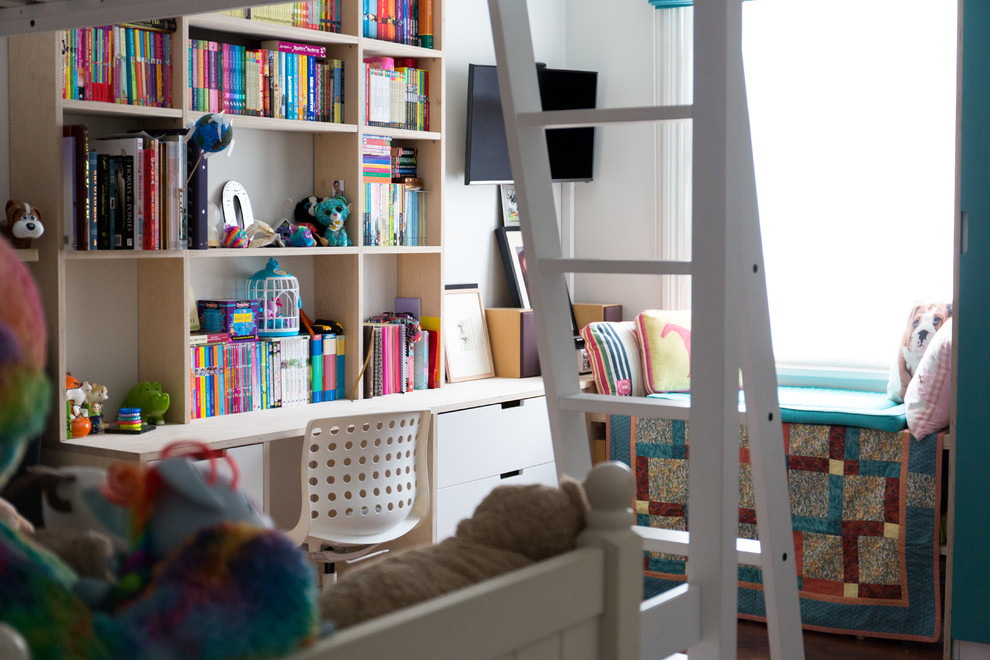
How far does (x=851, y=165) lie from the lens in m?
4.01

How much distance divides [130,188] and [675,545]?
183cm

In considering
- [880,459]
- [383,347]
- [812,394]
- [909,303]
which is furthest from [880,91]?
[383,347]

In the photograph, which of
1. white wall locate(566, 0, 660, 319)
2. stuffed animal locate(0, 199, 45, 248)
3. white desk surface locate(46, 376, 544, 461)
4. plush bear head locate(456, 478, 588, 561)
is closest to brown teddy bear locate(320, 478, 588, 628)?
plush bear head locate(456, 478, 588, 561)

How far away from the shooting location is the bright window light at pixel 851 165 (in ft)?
12.6

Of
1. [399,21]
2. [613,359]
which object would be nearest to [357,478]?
[613,359]

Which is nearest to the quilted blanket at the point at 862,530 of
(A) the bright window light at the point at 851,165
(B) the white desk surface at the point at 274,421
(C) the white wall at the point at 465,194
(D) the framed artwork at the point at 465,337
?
(A) the bright window light at the point at 851,165

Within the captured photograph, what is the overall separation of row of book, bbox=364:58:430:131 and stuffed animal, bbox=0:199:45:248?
1.25m

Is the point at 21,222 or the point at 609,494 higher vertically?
the point at 21,222

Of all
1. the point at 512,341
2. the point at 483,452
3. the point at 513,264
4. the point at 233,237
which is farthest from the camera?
the point at 513,264

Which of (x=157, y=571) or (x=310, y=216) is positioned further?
(x=310, y=216)

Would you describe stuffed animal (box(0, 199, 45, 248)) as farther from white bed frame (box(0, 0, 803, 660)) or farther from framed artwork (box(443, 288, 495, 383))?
framed artwork (box(443, 288, 495, 383))

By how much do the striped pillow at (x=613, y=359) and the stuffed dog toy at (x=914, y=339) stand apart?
2.85ft

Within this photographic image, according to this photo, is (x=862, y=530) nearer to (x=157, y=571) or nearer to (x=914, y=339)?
(x=914, y=339)

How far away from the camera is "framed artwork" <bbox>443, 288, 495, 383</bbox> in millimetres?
4000
